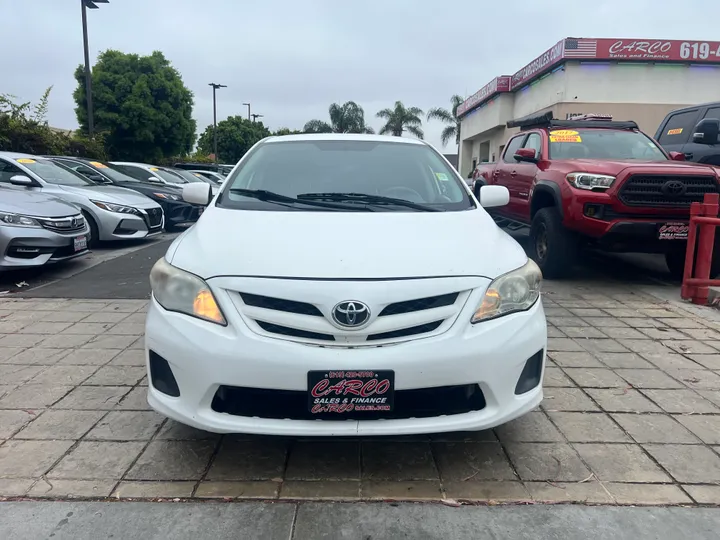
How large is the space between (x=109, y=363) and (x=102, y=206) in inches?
218

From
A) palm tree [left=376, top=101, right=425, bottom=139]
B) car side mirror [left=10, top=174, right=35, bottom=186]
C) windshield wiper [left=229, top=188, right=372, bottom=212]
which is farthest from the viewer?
palm tree [left=376, top=101, right=425, bottom=139]

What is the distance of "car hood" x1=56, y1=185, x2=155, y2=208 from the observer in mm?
8773

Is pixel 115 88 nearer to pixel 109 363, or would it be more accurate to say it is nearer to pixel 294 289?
pixel 109 363

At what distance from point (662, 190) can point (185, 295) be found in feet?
17.4

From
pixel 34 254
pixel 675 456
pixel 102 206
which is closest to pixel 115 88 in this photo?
pixel 102 206

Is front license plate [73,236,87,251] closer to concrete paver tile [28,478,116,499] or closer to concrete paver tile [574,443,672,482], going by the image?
concrete paver tile [28,478,116,499]

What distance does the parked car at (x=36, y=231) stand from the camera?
247 inches

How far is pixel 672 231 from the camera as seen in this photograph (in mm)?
6039

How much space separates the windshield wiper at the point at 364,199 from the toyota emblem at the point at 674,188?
3.82 meters

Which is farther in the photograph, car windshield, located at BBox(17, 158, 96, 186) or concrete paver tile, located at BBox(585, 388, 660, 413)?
car windshield, located at BBox(17, 158, 96, 186)

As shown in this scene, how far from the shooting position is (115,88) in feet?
84.6

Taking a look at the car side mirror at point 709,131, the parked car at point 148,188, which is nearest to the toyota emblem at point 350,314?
the car side mirror at point 709,131

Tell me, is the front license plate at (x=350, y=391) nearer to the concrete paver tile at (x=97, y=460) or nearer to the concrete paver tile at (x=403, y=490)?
the concrete paver tile at (x=403, y=490)

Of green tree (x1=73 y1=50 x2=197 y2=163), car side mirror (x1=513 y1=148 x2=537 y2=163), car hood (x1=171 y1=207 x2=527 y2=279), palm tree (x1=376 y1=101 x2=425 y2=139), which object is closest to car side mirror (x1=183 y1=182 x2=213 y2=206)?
car hood (x1=171 y1=207 x2=527 y2=279)
